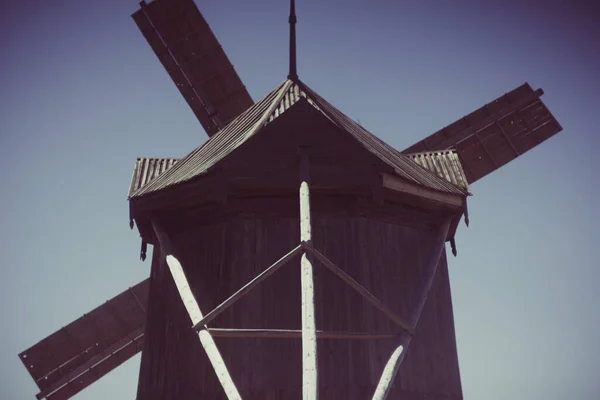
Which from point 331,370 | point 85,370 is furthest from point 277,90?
point 85,370

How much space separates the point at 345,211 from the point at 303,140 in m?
1.31

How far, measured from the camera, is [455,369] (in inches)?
416

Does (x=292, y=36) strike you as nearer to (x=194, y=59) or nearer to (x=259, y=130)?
(x=259, y=130)

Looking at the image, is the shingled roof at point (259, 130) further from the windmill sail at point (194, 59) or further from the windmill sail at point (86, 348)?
the windmill sail at point (86, 348)

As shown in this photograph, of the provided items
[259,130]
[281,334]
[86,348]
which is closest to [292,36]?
[259,130]

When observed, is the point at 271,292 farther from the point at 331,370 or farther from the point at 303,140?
the point at 303,140

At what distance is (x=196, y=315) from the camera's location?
9094mm

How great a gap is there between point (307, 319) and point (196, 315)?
168cm

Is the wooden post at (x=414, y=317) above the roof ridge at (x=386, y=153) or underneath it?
underneath

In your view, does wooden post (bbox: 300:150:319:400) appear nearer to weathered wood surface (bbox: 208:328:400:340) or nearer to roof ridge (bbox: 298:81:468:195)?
weathered wood surface (bbox: 208:328:400:340)

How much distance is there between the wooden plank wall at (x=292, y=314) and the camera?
377 inches

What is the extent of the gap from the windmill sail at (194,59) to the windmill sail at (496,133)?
4.02m

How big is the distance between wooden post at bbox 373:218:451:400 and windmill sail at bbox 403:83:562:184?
15.8ft

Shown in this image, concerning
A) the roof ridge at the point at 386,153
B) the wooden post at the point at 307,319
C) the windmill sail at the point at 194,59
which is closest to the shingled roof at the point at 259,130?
the roof ridge at the point at 386,153
